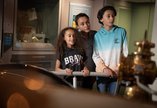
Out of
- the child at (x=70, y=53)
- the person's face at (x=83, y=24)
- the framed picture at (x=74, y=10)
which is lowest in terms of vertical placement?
the child at (x=70, y=53)

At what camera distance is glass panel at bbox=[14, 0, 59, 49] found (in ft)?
10.6

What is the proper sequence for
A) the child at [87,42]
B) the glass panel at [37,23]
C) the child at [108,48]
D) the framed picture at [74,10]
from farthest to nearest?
the framed picture at [74,10], the glass panel at [37,23], the child at [87,42], the child at [108,48]

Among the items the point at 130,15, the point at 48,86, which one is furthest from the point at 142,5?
the point at 48,86

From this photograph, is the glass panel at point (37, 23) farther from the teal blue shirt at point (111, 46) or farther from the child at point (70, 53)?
the teal blue shirt at point (111, 46)

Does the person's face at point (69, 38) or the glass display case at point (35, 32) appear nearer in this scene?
the person's face at point (69, 38)

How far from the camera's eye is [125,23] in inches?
177

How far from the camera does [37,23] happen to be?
3.50 meters

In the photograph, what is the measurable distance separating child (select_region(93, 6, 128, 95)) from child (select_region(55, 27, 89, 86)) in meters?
0.13

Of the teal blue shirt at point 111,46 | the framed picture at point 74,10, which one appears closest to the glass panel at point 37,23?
the framed picture at point 74,10

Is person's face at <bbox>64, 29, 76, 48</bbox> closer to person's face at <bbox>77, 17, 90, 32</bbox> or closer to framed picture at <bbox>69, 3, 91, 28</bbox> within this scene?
person's face at <bbox>77, 17, 90, 32</bbox>

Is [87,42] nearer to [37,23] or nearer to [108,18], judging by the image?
[108,18]

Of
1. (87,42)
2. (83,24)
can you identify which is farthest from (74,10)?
(87,42)

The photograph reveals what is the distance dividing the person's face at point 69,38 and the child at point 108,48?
0.58ft

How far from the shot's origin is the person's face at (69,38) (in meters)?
2.40
